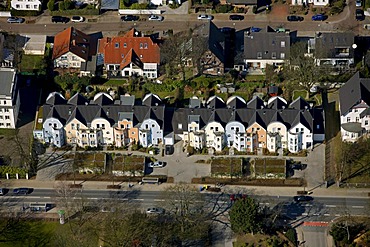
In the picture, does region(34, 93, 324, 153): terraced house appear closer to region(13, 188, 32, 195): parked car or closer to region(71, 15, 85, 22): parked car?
region(13, 188, 32, 195): parked car

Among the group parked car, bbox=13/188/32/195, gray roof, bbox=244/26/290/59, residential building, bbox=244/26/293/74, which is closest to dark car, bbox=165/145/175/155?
parked car, bbox=13/188/32/195

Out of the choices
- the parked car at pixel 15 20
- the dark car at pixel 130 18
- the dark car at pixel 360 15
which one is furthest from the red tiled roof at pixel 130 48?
the dark car at pixel 360 15

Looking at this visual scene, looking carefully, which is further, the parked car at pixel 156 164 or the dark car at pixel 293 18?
the dark car at pixel 293 18

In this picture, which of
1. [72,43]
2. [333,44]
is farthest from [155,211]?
[333,44]

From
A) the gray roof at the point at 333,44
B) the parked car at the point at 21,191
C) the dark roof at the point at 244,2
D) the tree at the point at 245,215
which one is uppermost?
the dark roof at the point at 244,2

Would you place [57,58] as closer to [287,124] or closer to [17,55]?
[17,55]

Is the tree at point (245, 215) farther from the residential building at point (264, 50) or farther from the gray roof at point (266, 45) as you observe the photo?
the gray roof at point (266, 45)

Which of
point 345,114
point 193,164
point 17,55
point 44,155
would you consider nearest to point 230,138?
point 193,164
